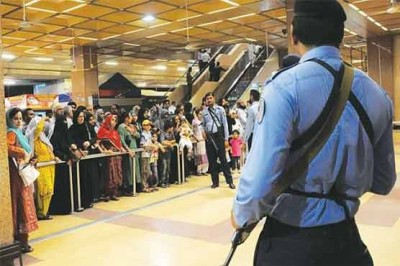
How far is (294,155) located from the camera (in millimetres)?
1088

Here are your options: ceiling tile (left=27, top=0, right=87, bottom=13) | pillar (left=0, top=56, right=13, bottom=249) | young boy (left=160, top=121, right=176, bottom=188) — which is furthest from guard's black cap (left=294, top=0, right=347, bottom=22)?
ceiling tile (left=27, top=0, right=87, bottom=13)

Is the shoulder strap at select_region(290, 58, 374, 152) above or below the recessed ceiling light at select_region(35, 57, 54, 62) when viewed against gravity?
below

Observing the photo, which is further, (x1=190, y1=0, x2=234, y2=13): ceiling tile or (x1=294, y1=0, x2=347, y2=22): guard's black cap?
(x1=190, y1=0, x2=234, y2=13): ceiling tile

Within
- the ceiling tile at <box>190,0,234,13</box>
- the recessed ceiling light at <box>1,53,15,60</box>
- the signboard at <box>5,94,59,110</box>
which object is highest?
the recessed ceiling light at <box>1,53,15,60</box>

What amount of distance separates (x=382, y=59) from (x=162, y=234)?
1140cm

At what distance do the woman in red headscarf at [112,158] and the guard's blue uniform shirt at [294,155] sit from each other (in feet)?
16.5

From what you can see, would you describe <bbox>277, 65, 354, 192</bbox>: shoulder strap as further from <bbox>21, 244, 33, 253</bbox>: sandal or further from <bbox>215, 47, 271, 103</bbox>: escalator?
<bbox>215, 47, 271, 103</bbox>: escalator

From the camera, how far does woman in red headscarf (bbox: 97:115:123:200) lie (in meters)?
5.96

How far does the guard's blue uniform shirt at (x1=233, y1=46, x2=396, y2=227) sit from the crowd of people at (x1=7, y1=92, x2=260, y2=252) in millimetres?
3209

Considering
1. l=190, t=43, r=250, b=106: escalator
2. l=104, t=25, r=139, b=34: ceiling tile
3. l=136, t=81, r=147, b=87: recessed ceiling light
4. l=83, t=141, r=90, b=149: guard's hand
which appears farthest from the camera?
l=136, t=81, r=147, b=87: recessed ceiling light

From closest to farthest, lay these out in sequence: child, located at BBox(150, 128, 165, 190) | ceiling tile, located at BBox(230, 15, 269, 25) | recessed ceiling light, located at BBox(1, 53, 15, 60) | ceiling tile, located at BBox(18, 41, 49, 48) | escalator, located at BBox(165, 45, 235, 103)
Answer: child, located at BBox(150, 128, 165, 190) < ceiling tile, located at BBox(230, 15, 269, 25) < ceiling tile, located at BBox(18, 41, 49, 48) < recessed ceiling light, located at BBox(1, 53, 15, 60) < escalator, located at BBox(165, 45, 235, 103)

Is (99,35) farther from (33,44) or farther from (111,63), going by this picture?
(111,63)

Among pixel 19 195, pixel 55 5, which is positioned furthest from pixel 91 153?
pixel 55 5

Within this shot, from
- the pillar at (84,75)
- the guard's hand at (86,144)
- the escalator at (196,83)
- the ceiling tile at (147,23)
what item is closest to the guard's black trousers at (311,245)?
the guard's hand at (86,144)
